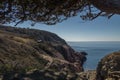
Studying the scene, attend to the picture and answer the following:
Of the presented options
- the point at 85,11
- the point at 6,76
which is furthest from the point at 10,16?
the point at 6,76

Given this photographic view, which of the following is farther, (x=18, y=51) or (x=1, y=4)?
(x=18, y=51)

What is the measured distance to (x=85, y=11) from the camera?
45.3 feet

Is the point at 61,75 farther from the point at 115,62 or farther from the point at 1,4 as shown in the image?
the point at 115,62

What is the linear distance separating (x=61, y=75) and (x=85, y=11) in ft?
17.1

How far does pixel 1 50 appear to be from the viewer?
111 feet

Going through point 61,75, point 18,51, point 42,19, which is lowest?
point 18,51

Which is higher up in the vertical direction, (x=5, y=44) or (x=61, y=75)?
(x=61, y=75)

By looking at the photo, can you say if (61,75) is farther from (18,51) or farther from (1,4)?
(18,51)

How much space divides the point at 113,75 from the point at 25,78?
26.7ft

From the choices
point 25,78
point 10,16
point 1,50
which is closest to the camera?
point 25,78

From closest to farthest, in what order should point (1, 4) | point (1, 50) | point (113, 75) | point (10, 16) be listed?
1. point (1, 4)
2. point (10, 16)
3. point (113, 75)
4. point (1, 50)

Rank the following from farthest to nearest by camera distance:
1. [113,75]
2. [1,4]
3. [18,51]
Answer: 1. [18,51]
2. [113,75]
3. [1,4]

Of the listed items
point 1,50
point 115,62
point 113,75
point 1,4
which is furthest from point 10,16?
point 1,50

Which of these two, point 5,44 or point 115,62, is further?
point 5,44
